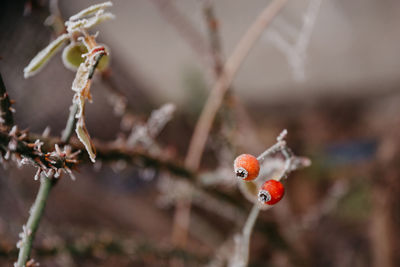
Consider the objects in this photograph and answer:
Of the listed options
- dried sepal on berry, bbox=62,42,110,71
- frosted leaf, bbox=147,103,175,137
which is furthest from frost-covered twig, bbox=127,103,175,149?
dried sepal on berry, bbox=62,42,110,71

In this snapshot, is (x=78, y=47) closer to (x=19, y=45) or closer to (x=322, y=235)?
(x=19, y=45)

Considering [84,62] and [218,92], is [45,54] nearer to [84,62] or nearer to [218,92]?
[84,62]

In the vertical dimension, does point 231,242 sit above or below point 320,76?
below

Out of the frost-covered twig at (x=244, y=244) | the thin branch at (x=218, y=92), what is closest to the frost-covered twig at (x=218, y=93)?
the thin branch at (x=218, y=92)

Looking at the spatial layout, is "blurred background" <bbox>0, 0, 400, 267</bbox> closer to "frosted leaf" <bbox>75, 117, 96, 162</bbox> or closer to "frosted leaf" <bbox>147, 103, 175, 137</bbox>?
"frosted leaf" <bbox>147, 103, 175, 137</bbox>

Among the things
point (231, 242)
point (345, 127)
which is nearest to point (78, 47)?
point (231, 242)

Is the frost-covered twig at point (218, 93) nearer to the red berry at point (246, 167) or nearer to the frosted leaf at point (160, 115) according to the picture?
the frosted leaf at point (160, 115)

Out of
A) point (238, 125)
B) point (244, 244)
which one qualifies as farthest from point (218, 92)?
point (244, 244)
